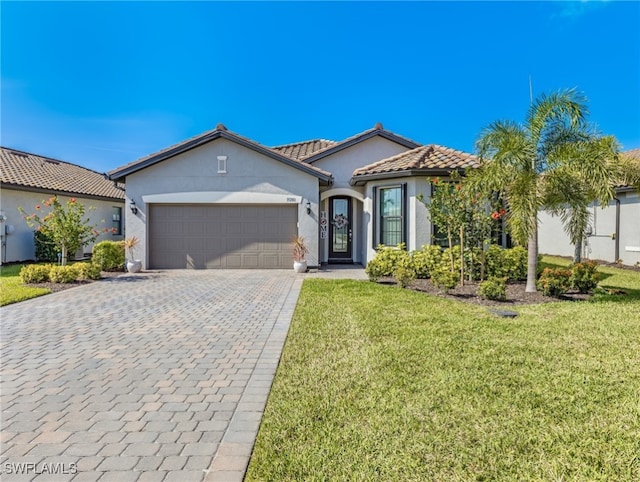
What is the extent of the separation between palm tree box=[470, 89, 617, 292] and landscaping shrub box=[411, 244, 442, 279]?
2.95 metres

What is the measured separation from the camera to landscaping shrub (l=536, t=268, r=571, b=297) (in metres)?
8.84

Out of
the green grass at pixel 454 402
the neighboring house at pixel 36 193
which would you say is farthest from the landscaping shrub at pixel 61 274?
the green grass at pixel 454 402

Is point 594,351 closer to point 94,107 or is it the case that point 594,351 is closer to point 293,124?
point 94,107

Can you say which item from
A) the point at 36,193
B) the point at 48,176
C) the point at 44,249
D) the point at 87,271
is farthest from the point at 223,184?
the point at 48,176

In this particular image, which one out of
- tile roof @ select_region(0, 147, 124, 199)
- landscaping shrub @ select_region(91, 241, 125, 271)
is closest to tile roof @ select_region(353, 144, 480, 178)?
landscaping shrub @ select_region(91, 241, 125, 271)

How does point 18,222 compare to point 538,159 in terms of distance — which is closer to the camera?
point 538,159

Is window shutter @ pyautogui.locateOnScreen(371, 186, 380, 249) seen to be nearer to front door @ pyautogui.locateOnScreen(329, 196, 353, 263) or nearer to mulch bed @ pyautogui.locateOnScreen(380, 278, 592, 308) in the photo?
front door @ pyautogui.locateOnScreen(329, 196, 353, 263)

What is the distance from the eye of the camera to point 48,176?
1916cm

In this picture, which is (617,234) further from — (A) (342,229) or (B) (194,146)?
(B) (194,146)

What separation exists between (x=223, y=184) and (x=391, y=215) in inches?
275

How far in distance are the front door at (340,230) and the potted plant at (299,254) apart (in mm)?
3303

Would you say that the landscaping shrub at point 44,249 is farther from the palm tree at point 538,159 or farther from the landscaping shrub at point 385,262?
the palm tree at point 538,159

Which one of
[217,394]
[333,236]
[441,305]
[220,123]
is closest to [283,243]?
[333,236]

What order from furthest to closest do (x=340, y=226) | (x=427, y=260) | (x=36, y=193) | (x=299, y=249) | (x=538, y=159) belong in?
(x=340, y=226) → (x=36, y=193) → (x=299, y=249) → (x=427, y=260) → (x=538, y=159)
